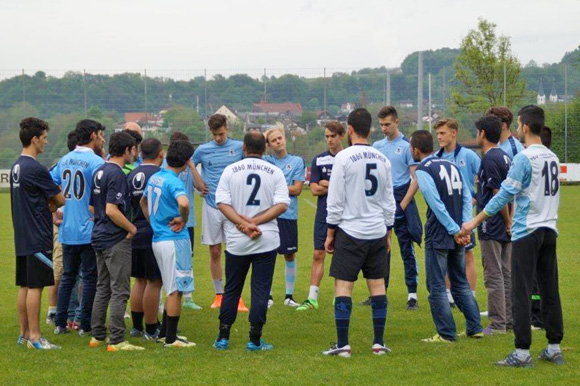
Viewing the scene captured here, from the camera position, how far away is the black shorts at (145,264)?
27.7 feet

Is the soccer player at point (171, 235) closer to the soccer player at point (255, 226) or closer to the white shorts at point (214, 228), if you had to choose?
the soccer player at point (255, 226)

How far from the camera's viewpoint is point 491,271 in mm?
8695

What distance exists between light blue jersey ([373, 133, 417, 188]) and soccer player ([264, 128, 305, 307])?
3.88ft

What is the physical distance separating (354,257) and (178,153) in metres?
2.02

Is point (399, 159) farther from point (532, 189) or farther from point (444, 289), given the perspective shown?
point (532, 189)

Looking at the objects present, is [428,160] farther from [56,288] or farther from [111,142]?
[56,288]

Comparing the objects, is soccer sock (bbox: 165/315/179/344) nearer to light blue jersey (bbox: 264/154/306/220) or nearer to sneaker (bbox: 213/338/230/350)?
sneaker (bbox: 213/338/230/350)

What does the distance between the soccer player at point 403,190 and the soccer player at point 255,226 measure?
291cm

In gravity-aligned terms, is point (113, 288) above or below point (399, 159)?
below

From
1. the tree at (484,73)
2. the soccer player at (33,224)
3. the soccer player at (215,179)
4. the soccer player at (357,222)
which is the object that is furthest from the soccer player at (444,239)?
the tree at (484,73)

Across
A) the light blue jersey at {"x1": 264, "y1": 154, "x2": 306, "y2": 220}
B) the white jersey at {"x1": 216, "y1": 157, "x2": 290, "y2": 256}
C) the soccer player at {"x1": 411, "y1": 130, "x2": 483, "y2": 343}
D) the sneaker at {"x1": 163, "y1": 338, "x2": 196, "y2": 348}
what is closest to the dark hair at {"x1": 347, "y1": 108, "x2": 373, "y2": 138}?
the soccer player at {"x1": 411, "y1": 130, "x2": 483, "y2": 343}

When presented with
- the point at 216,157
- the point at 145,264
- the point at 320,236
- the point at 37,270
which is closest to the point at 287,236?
the point at 320,236

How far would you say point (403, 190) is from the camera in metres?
10.8

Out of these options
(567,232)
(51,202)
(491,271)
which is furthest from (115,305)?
(567,232)
